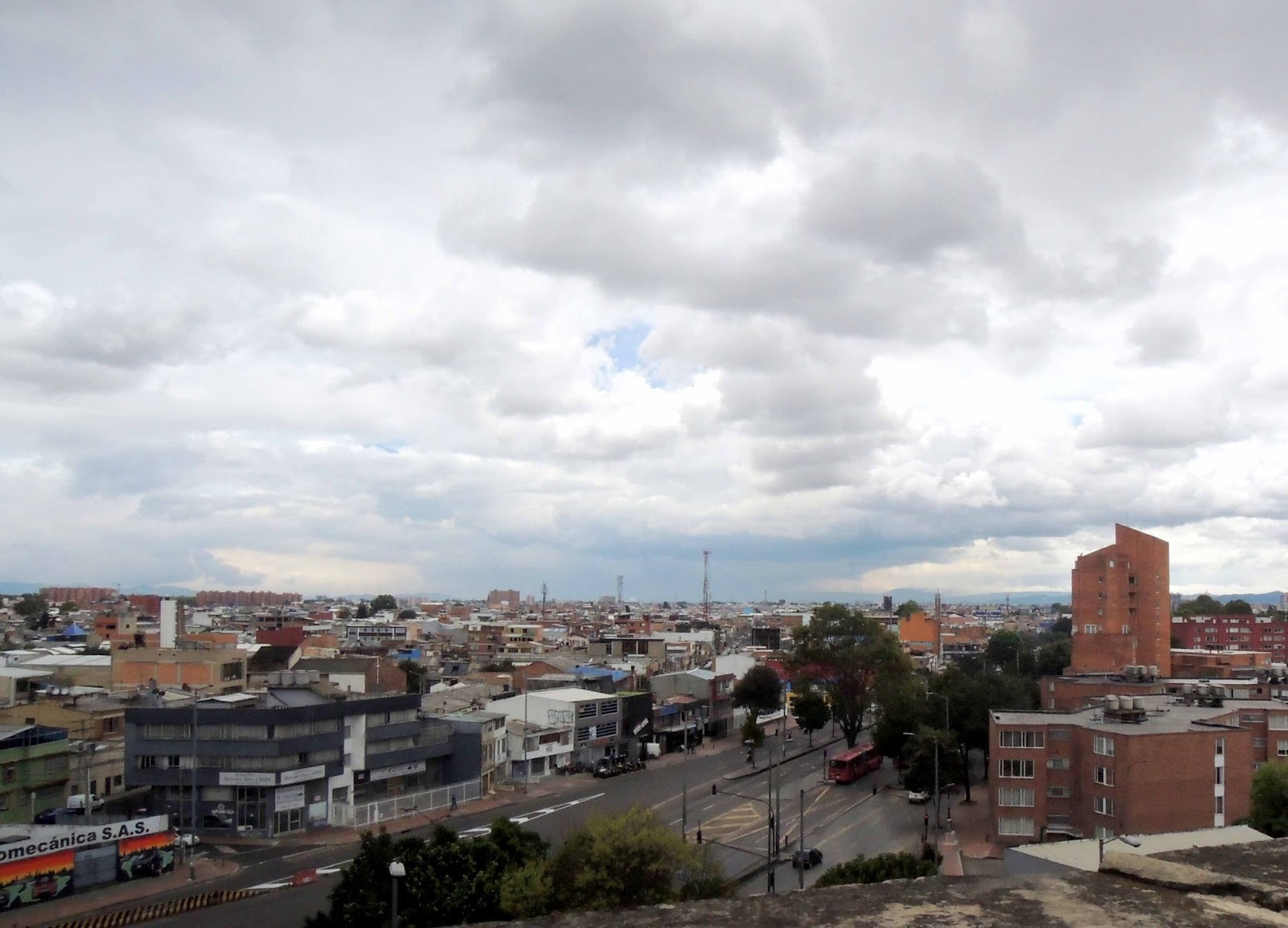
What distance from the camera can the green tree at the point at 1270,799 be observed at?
2842 centimetres

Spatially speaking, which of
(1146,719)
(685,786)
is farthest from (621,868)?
(1146,719)

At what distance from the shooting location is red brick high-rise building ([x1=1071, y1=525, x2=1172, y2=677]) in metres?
63.1

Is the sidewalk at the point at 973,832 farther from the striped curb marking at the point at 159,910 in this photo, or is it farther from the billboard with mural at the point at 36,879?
the billboard with mural at the point at 36,879

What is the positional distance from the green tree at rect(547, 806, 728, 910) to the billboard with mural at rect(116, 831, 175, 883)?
50.3 feet

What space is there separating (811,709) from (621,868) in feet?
132

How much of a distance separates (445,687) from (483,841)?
106 feet

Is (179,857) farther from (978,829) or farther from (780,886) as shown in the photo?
(978,829)

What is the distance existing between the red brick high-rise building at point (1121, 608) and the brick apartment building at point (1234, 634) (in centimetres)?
3148

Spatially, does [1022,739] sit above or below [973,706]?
above

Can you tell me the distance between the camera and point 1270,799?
29.0m

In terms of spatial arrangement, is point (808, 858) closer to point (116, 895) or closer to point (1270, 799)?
point (1270, 799)

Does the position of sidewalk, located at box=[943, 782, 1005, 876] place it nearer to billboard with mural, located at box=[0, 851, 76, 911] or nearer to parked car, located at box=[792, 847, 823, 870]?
parked car, located at box=[792, 847, 823, 870]

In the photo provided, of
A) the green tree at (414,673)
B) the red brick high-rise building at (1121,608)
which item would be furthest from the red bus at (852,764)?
the green tree at (414,673)

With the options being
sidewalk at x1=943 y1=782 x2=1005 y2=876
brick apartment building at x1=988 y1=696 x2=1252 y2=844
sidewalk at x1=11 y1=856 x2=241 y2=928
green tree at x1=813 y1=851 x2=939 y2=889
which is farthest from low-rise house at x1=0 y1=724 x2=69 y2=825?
brick apartment building at x1=988 y1=696 x2=1252 y2=844
